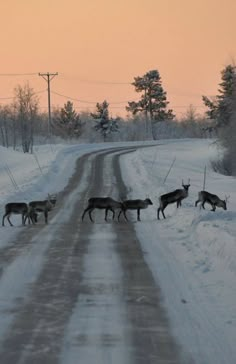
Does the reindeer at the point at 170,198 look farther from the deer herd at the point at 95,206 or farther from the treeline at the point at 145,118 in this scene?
the treeline at the point at 145,118

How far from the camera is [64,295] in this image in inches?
389

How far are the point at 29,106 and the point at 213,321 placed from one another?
89.9 meters

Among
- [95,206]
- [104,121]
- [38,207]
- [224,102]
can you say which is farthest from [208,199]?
[104,121]

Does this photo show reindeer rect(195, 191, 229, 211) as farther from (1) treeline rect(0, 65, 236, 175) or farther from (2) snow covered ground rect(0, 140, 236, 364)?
(1) treeline rect(0, 65, 236, 175)

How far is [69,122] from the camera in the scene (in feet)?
374

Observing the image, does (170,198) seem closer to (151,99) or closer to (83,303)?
(83,303)

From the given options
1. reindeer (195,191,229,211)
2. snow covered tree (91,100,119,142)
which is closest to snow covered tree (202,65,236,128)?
snow covered tree (91,100,119,142)

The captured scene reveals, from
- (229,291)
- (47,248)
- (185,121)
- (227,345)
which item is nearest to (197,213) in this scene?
(47,248)

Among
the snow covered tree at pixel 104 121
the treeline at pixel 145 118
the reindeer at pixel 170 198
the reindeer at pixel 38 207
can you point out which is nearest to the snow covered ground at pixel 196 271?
the reindeer at pixel 170 198

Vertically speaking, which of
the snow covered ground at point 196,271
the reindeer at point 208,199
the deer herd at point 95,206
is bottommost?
the reindeer at point 208,199

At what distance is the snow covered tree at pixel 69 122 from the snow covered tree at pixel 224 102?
30.3 meters

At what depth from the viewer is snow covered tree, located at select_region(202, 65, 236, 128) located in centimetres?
8262

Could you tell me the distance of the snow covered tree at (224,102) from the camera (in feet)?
271

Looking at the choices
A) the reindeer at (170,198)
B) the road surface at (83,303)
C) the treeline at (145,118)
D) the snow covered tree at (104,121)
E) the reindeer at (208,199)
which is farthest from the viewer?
→ the snow covered tree at (104,121)
